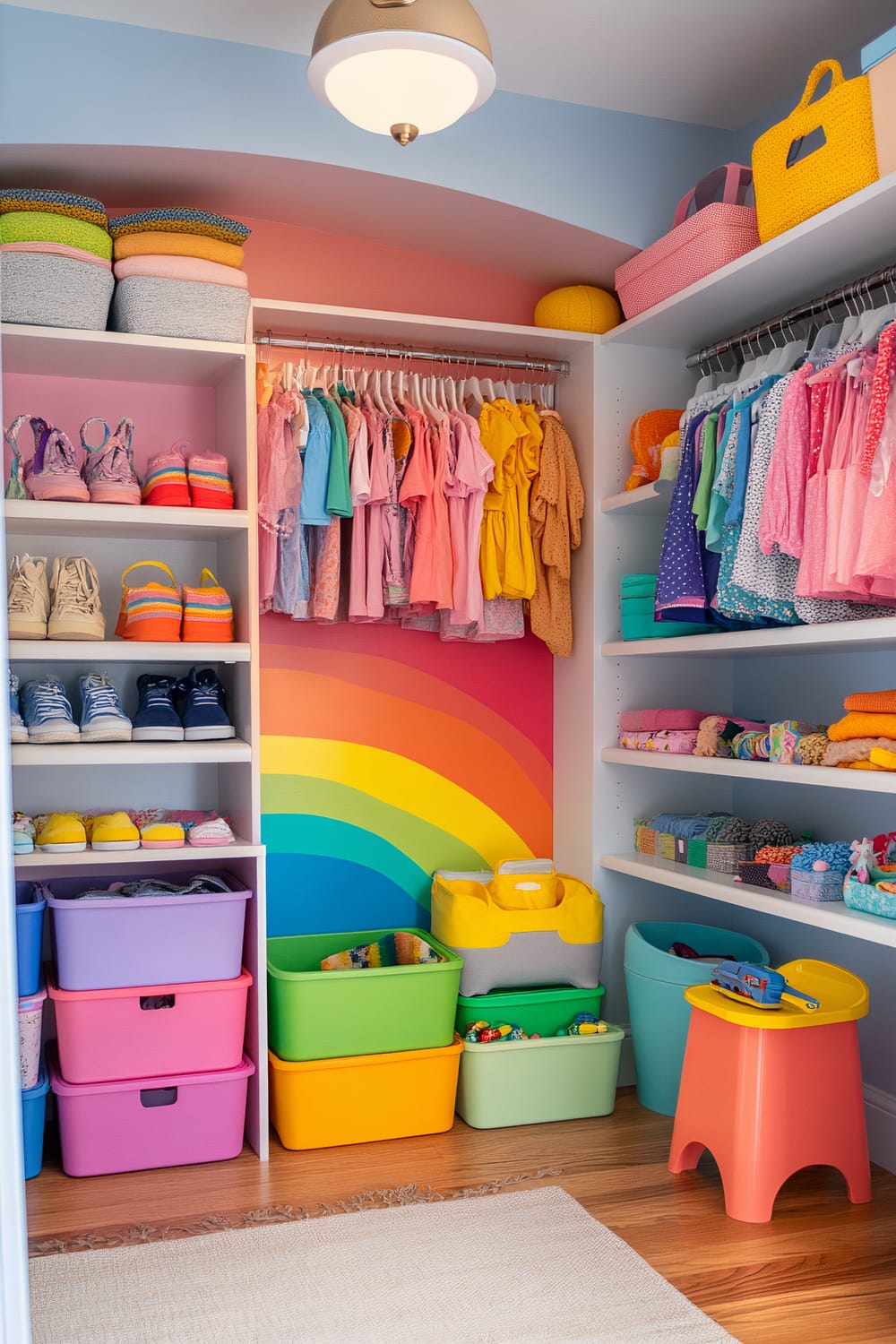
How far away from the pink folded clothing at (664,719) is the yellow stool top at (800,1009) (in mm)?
711

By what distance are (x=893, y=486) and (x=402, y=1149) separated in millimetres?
1982

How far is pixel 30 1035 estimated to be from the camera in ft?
9.00

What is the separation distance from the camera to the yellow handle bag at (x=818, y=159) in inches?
93.7

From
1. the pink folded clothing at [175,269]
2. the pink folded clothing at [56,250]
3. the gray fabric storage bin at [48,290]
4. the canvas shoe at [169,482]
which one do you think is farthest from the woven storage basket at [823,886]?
the pink folded clothing at [56,250]

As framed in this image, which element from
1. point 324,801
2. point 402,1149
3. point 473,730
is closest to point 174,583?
point 324,801

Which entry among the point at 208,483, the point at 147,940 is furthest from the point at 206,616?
the point at 147,940

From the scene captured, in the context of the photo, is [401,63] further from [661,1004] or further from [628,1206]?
[628,1206]

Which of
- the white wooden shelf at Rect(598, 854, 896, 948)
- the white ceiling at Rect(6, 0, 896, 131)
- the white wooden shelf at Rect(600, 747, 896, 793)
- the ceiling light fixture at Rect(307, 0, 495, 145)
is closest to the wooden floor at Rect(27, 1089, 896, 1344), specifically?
the white wooden shelf at Rect(598, 854, 896, 948)

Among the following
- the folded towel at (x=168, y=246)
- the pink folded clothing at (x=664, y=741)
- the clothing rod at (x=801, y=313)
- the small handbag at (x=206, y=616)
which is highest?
the folded towel at (x=168, y=246)

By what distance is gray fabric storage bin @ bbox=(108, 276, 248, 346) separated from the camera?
2.87 meters

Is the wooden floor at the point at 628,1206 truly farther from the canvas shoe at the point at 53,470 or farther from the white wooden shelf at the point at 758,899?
the canvas shoe at the point at 53,470

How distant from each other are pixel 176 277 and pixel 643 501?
1.38 metres

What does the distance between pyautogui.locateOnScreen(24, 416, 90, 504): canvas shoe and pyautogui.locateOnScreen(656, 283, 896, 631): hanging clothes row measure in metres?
1.50

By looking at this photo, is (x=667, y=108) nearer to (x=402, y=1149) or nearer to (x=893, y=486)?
(x=893, y=486)
